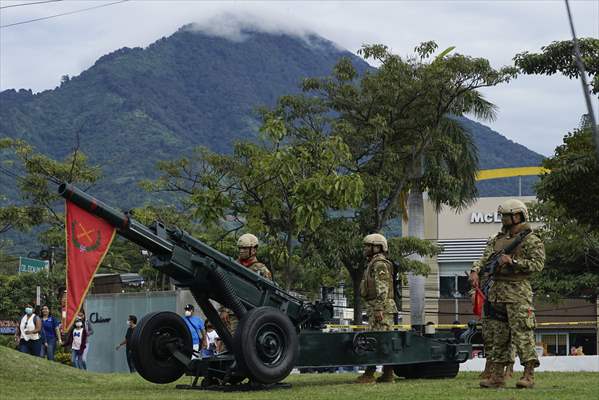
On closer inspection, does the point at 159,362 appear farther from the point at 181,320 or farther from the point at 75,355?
the point at 75,355

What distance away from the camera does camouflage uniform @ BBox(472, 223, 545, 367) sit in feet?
42.0

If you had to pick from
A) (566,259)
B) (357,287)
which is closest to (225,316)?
(357,287)

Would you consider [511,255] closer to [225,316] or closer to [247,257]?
[247,257]

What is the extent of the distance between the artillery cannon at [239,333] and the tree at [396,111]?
19126 millimetres

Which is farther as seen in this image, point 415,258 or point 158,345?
point 415,258

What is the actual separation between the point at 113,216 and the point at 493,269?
13.5 ft

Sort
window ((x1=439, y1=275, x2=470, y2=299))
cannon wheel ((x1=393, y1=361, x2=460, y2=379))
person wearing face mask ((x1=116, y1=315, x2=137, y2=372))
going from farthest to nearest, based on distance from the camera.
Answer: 1. window ((x1=439, y1=275, x2=470, y2=299))
2. cannon wheel ((x1=393, y1=361, x2=460, y2=379))
3. person wearing face mask ((x1=116, y1=315, x2=137, y2=372))

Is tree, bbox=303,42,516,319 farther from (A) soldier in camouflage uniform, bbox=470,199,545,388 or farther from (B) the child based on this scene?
(A) soldier in camouflage uniform, bbox=470,199,545,388

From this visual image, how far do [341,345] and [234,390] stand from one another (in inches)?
59.4

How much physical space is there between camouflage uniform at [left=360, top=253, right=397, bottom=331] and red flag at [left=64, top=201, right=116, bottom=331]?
3.76 meters

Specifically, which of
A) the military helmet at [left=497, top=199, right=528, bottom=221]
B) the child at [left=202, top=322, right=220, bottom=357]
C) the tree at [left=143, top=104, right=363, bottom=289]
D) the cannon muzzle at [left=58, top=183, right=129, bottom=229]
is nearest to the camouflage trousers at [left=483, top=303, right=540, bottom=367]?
the military helmet at [left=497, top=199, right=528, bottom=221]

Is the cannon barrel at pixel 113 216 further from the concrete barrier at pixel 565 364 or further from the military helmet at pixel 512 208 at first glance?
the concrete barrier at pixel 565 364

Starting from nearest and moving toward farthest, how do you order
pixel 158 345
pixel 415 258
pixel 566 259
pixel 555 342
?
pixel 158 345 < pixel 566 259 < pixel 415 258 < pixel 555 342

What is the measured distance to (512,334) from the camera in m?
12.9
